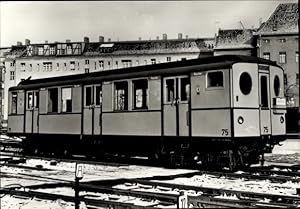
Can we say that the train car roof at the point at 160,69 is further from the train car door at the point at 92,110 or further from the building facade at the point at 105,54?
the building facade at the point at 105,54

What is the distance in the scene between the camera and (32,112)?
49.3 ft

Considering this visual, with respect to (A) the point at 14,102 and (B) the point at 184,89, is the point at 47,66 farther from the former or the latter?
(B) the point at 184,89

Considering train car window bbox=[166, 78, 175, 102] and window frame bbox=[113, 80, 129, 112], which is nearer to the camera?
train car window bbox=[166, 78, 175, 102]

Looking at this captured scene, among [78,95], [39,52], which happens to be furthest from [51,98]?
[39,52]

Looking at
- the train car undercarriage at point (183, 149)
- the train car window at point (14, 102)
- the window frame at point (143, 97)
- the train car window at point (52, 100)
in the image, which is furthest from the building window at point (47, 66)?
the window frame at point (143, 97)

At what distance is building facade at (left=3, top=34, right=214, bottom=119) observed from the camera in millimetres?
51000

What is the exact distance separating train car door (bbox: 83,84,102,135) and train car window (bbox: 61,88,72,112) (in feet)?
2.45

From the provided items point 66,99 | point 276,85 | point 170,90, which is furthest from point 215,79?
point 66,99

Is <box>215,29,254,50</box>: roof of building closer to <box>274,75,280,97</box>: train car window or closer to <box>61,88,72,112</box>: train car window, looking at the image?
<box>61,88,72,112</box>: train car window

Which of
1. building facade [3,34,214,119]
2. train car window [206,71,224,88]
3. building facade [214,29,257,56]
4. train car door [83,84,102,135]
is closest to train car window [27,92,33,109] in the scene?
train car door [83,84,102,135]

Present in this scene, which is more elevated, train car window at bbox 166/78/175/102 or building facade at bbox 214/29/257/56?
building facade at bbox 214/29/257/56

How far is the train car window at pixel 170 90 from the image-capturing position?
35.6 ft

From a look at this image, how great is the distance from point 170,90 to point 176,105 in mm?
493

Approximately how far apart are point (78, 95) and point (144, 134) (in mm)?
3236
